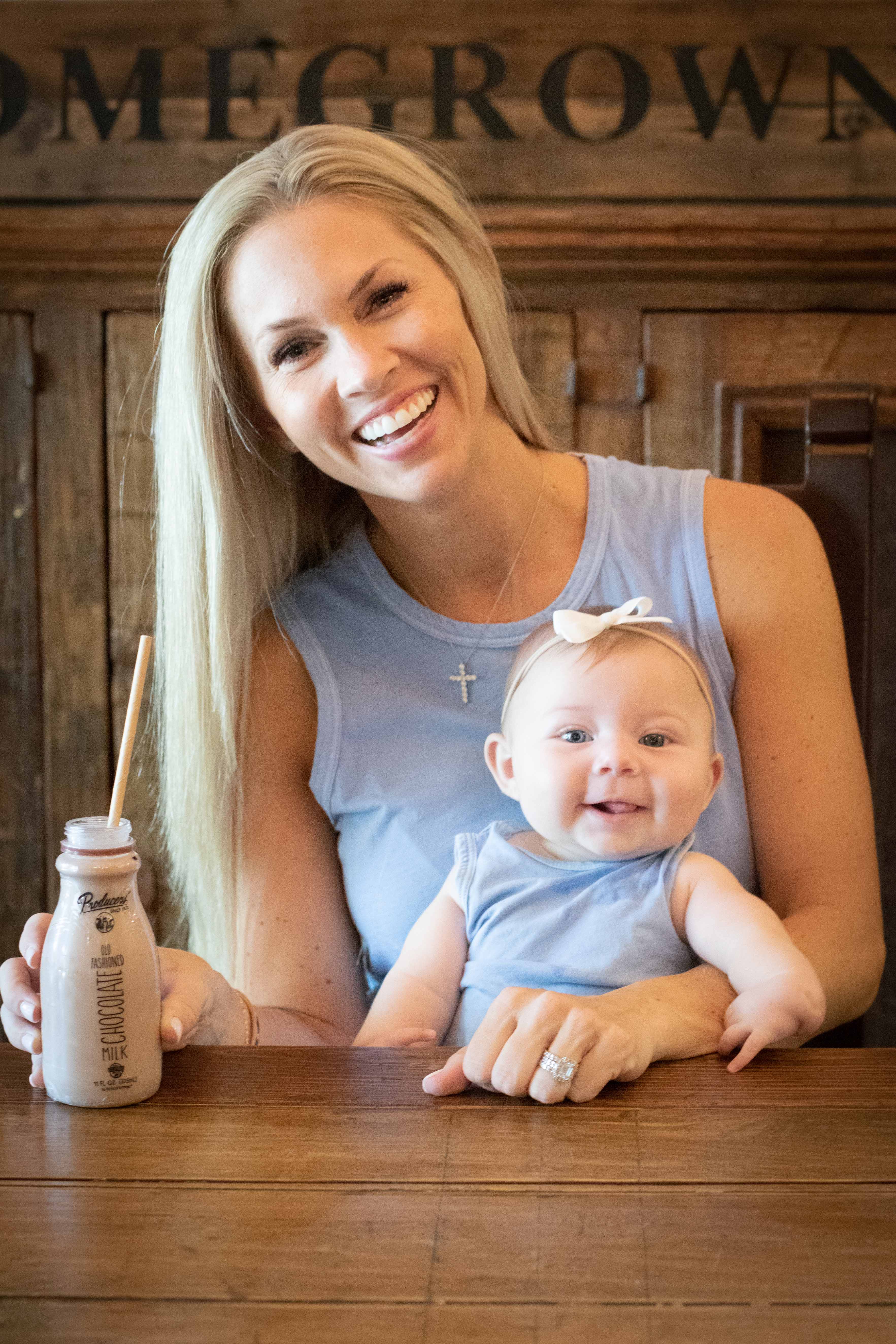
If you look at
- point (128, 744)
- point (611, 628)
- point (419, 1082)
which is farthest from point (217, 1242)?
point (611, 628)

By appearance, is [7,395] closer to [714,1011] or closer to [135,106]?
[135,106]

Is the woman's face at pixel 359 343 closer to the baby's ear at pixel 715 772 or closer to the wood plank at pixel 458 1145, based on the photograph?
the baby's ear at pixel 715 772

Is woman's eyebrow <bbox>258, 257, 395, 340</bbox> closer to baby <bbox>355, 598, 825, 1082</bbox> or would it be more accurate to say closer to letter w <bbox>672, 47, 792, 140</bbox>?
baby <bbox>355, 598, 825, 1082</bbox>

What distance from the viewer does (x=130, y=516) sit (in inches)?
88.7

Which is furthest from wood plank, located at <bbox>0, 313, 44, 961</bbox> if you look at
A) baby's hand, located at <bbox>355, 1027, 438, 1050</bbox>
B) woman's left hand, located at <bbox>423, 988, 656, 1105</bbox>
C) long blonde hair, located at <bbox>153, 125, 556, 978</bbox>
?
woman's left hand, located at <bbox>423, 988, 656, 1105</bbox>

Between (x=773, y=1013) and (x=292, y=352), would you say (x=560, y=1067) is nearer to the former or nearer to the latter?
(x=773, y=1013)

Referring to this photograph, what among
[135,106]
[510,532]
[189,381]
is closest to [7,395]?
[135,106]

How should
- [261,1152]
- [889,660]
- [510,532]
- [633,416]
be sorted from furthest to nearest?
[633,416], [889,660], [510,532], [261,1152]

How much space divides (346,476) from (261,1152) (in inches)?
29.1

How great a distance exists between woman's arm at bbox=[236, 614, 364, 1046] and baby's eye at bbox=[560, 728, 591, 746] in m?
0.36

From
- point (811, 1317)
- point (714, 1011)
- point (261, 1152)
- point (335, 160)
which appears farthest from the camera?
point (335, 160)

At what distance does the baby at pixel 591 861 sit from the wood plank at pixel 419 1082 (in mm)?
151

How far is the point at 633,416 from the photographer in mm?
2213

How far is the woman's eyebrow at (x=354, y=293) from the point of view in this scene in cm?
122
